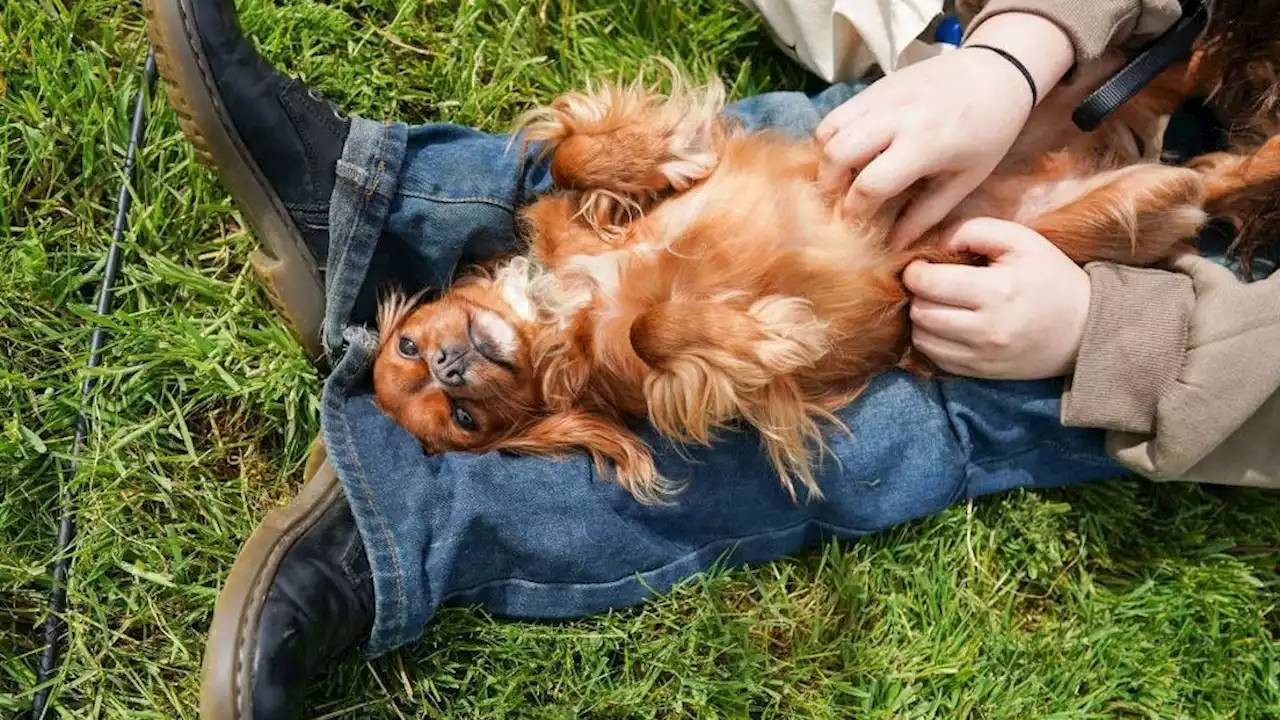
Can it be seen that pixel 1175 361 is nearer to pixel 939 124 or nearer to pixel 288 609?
pixel 939 124

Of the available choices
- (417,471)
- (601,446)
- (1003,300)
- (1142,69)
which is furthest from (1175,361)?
(417,471)

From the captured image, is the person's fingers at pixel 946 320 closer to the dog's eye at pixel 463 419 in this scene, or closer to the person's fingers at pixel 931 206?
the person's fingers at pixel 931 206

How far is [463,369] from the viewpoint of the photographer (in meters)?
2.87

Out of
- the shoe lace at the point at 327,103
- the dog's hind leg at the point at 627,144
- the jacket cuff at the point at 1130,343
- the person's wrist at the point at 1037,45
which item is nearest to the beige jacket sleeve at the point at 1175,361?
the jacket cuff at the point at 1130,343

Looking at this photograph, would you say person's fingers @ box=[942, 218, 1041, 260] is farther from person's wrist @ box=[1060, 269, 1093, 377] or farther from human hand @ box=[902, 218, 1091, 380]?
person's wrist @ box=[1060, 269, 1093, 377]

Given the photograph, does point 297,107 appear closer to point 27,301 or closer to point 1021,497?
point 27,301

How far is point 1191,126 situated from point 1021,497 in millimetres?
1259

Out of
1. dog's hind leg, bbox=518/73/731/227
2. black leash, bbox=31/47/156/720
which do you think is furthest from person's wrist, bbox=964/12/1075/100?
black leash, bbox=31/47/156/720

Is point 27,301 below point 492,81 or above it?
below

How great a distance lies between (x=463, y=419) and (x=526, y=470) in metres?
0.24

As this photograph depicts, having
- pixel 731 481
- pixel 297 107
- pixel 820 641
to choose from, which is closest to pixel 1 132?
pixel 297 107

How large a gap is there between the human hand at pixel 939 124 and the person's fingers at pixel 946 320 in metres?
0.20

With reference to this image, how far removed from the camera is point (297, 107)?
293cm

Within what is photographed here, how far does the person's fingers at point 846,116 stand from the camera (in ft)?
8.78
